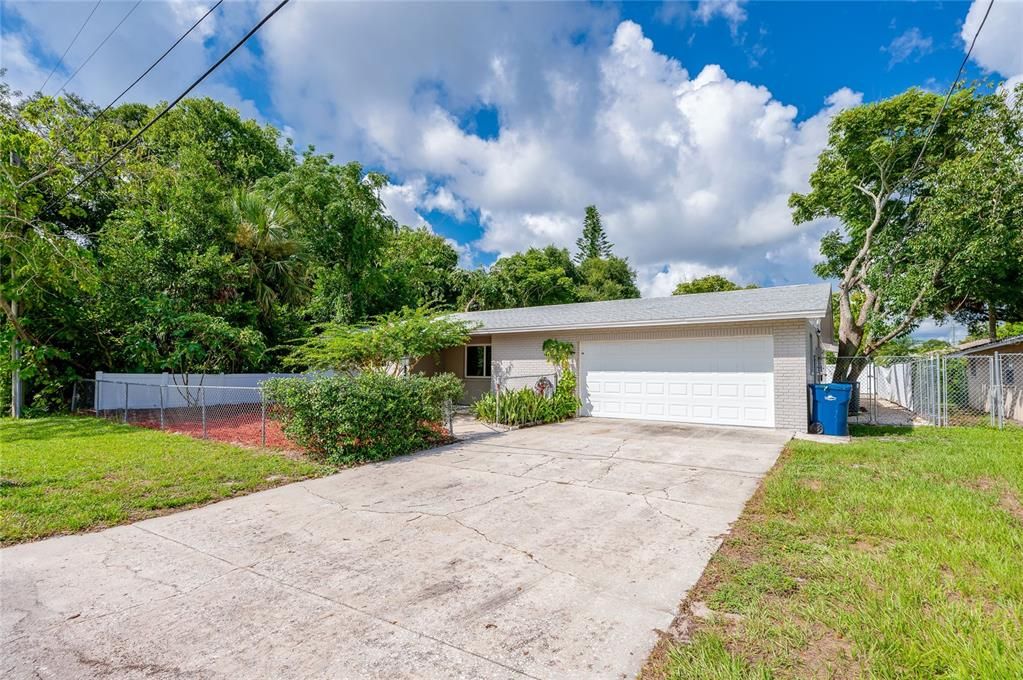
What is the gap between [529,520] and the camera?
4785mm

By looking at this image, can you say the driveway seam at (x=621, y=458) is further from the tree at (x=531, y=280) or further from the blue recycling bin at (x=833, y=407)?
the tree at (x=531, y=280)

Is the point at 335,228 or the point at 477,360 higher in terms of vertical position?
the point at 335,228

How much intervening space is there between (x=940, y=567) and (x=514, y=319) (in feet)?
38.4

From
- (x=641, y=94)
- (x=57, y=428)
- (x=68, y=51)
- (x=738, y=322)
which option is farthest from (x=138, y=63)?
(x=738, y=322)

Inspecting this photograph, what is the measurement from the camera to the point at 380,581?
138 inches

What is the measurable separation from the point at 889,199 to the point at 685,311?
9852 mm

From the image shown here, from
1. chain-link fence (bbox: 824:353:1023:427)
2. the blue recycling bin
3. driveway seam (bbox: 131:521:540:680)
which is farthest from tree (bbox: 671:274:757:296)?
driveway seam (bbox: 131:521:540:680)

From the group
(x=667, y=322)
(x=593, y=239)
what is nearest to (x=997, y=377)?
(x=667, y=322)

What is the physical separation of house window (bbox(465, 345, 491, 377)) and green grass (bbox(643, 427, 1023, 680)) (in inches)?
430

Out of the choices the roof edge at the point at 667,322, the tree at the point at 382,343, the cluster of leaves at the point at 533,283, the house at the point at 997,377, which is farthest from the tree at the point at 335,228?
the house at the point at 997,377

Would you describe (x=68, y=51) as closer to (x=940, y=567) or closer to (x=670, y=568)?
(x=670, y=568)

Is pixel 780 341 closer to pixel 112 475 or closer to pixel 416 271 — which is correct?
pixel 112 475

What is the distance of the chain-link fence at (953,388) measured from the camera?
1130 cm

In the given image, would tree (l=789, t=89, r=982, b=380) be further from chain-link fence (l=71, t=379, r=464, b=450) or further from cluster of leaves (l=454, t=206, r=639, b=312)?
cluster of leaves (l=454, t=206, r=639, b=312)
